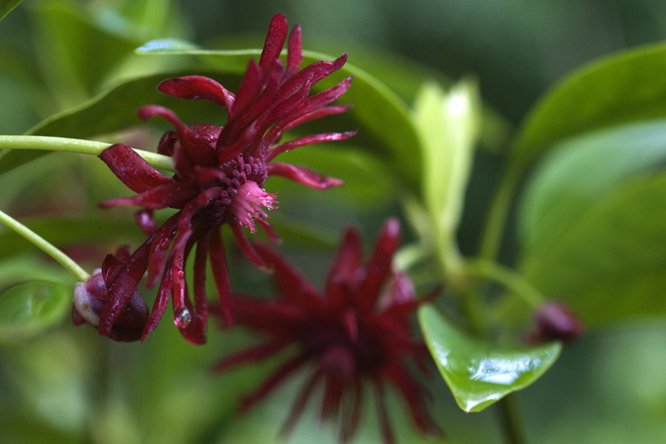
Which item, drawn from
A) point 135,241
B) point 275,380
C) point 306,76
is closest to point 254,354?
point 275,380

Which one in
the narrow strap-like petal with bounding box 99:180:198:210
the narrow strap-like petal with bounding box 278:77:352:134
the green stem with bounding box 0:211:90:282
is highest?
the narrow strap-like petal with bounding box 278:77:352:134

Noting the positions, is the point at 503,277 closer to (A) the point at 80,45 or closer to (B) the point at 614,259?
(B) the point at 614,259

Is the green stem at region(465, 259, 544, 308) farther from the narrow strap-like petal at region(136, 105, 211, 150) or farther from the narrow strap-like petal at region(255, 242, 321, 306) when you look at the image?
the narrow strap-like petal at region(136, 105, 211, 150)

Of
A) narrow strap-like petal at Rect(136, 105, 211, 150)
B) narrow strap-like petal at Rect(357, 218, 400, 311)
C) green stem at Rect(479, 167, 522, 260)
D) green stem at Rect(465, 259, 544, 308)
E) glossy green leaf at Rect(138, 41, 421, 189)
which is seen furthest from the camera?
green stem at Rect(479, 167, 522, 260)

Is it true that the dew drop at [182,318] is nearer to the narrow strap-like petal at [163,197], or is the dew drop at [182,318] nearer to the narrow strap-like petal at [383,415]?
the narrow strap-like petal at [163,197]

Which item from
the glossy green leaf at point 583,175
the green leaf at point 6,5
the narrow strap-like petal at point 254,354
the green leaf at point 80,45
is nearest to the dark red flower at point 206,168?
the green leaf at point 6,5

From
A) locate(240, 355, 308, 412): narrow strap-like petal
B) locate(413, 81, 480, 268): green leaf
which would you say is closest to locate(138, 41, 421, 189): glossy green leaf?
locate(413, 81, 480, 268): green leaf
